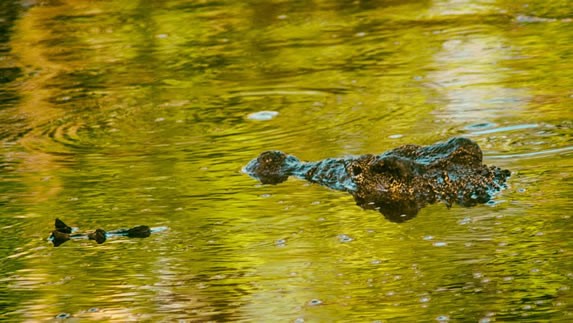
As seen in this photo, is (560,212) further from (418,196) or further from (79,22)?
(79,22)

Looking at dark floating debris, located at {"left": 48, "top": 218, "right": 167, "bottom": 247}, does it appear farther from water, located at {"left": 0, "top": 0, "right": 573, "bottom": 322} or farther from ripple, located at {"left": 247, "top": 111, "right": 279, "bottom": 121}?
ripple, located at {"left": 247, "top": 111, "right": 279, "bottom": 121}

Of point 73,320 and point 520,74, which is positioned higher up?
point 73,320

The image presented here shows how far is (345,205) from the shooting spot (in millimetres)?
5672

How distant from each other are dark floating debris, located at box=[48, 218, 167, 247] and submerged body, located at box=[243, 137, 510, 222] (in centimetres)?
93

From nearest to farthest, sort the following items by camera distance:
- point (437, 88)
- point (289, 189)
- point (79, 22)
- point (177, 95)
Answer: point (289, 189), point (437, 88), point (177, 95), point (79, 22)

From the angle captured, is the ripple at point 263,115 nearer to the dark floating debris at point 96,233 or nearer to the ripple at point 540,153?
the ripple at point 540,153

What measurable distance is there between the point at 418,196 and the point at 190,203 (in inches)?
41.9

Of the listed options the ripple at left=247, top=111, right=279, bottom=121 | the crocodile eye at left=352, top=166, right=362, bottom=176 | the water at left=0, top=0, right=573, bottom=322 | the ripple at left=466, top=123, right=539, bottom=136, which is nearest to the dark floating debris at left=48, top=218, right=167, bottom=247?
the water at left=0, top=0, right=573, bottom=322

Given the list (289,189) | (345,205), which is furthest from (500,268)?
(289,189)

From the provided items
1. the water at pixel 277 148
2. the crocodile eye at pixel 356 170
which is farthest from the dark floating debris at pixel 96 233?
the crocodile eye at pixel 356 170

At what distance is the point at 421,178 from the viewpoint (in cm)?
566

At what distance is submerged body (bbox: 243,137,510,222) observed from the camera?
18.2ft

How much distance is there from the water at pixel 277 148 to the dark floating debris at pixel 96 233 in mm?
49

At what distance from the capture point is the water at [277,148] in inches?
180
